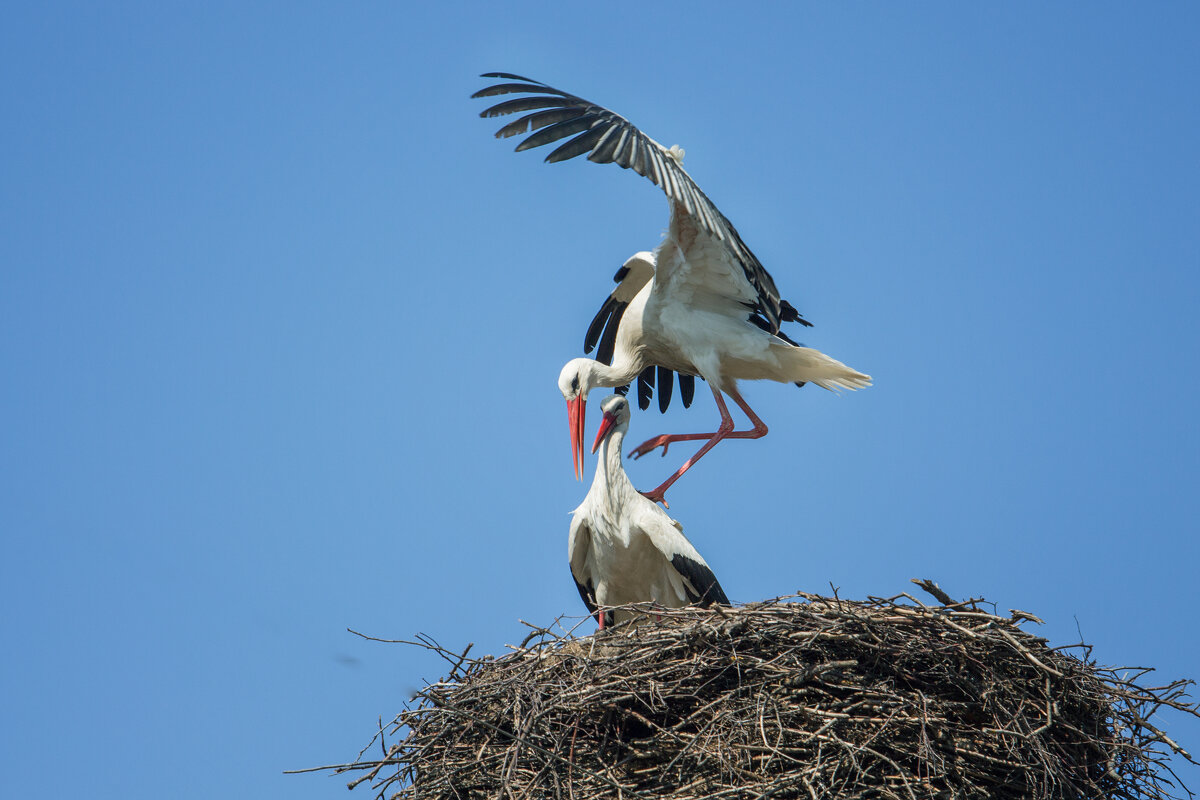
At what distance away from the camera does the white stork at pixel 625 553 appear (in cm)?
661

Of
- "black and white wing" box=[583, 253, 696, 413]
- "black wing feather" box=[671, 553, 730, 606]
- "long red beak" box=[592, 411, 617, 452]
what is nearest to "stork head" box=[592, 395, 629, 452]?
"long red beak" box=[592, 411, 617, 452]

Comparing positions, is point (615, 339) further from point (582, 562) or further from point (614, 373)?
point (582, 562)

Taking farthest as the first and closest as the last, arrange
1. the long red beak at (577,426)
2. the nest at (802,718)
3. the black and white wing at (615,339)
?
the black and white wing at (615,339) < the long red beak at (577,426) < the nest at (802,718)

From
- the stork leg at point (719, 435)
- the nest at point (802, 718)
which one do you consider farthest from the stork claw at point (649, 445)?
the nest at point (802, 718)

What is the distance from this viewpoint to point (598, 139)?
6.69 meters

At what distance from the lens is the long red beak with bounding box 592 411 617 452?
7238 millimetres

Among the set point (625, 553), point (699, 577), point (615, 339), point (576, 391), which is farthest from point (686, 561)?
point (615, 339)

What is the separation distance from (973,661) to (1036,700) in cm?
32

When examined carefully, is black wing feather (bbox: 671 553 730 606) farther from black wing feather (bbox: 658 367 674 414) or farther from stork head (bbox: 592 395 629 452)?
black wing feather (bbox: 658 367 674 414)

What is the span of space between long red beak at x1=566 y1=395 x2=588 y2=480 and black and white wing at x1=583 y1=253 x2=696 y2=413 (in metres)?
1.43

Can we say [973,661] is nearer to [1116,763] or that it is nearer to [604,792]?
[1116,763]

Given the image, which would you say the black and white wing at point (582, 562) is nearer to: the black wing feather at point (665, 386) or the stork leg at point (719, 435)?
the stork leg at point (719, 435)

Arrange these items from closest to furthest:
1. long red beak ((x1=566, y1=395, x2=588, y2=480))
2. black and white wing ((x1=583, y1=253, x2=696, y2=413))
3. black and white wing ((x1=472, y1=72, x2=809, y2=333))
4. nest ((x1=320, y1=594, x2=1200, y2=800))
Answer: nest ((x1=320, y1=594, x2=1200, y2=800)) < black and white wing ((x1=472, y1=72, x2=809, y2=333)) < long red beak ((x1=566, y1=395, x2=588, y2=480)) < black and white wing ((x1=583, y1=253, x2=696, y2=413))

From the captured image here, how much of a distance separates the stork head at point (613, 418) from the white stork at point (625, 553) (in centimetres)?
7
